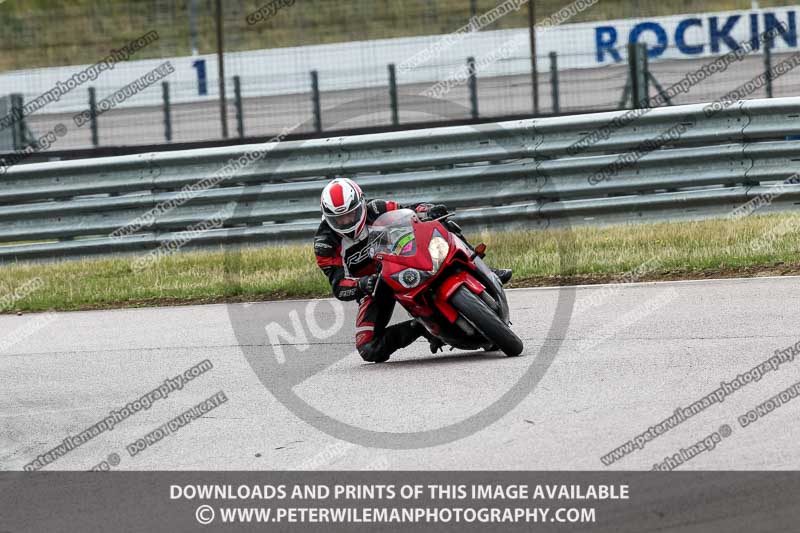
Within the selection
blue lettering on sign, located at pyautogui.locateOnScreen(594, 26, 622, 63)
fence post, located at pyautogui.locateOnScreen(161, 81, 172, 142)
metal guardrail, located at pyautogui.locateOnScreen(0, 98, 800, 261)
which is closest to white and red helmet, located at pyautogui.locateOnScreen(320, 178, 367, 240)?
metal guardrail, located at pyautogui.locateOnScreen(0, 98, 800, 261)

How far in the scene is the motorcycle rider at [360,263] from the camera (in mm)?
7953

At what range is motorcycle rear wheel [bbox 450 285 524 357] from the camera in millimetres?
7477

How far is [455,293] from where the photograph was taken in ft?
24.7

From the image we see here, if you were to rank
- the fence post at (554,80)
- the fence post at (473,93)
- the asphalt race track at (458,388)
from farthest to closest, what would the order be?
the fence post at (473,93) < the fence post at (554,80) < the asphalt race track at (458,388)

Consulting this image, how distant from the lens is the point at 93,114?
18531 mm

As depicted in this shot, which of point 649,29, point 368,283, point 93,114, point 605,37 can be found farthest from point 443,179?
point 649,29

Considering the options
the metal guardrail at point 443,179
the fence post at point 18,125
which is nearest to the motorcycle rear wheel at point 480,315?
the metal guardrail at point 443,179

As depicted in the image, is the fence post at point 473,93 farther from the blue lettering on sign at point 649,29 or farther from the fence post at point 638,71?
the blue lettering on sign at point 649,29

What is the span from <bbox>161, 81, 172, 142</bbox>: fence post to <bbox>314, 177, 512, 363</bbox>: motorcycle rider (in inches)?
442

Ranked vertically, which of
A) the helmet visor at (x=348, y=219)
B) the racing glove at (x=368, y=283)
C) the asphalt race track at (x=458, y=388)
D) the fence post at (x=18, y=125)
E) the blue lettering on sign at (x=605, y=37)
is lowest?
the asphalt race track at (x=458, y=388)

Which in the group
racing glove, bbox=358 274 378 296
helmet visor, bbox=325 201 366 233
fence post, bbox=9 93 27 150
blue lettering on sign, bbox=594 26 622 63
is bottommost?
racing glove, bbox=358 274 378 296

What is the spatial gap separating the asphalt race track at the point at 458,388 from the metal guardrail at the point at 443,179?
305 cm

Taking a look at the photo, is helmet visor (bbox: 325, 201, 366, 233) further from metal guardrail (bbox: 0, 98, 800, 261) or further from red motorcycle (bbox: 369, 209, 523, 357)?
metal guardrail (bbox: 0, 98, 800, 261)

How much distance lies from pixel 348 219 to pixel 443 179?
19.7 feet
